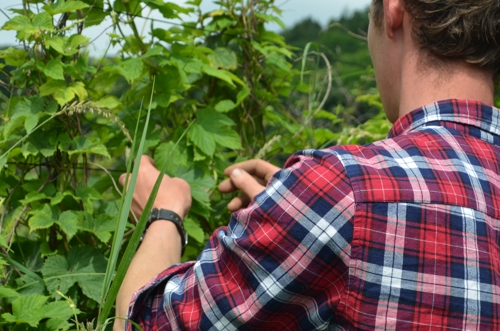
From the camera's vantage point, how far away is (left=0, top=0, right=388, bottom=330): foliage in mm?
1839

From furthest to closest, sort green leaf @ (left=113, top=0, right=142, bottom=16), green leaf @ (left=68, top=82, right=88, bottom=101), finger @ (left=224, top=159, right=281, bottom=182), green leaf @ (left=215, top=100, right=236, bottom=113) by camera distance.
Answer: green leaf @ (left=215, top=100, right=236, bottom=113) < green leaf @ (left=113, top=0, right=142, bottom=16) < finger @ (left=224, top=159, right=281, bottom=182) < green leaf @ (left=68, top=82, right=88, bottom=101)

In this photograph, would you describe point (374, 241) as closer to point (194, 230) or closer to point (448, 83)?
point (448, 83)

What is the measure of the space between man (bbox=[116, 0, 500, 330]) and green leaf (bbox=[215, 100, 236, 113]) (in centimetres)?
100

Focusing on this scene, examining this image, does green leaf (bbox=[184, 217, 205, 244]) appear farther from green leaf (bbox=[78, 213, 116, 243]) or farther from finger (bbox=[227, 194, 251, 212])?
green leaf (bbox=[78, 213, 116, 243])

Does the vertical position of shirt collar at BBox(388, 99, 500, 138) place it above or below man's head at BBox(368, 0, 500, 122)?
below

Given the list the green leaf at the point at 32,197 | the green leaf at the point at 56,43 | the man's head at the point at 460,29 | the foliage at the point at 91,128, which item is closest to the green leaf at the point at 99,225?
the foliage at the point at 91,128

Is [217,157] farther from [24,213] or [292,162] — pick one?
[292,162]

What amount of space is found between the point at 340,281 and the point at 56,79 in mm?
1050

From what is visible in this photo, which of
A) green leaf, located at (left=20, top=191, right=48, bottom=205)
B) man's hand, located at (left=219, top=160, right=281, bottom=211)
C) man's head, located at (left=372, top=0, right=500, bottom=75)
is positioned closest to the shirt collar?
man's head, located at (left=372, top=0, right=500, bottom=75)

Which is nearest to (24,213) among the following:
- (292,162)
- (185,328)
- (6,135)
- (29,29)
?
(6,135)

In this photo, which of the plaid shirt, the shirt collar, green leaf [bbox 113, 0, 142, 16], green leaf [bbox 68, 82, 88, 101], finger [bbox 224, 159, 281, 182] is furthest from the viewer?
green leaf [bbox 113, 0, 142, 16]

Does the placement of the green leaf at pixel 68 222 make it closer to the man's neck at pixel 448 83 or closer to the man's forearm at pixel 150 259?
the man's forearm at pixel 150 259

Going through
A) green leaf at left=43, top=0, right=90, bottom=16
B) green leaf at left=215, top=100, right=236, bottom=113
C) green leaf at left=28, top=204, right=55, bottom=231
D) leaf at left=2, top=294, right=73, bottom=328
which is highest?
green leaf at left=43, top=0, right=90, bottom=16

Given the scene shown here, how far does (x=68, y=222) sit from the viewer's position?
1882 millimetres
